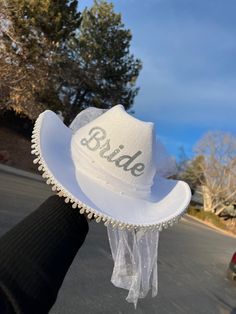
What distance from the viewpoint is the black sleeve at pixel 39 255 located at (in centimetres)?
121

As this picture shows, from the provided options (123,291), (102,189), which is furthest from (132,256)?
(123,291)

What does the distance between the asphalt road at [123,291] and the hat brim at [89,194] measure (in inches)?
119

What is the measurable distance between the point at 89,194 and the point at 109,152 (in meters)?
0.18

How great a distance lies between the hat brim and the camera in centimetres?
142

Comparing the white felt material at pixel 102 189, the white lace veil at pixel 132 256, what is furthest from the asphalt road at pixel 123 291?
the white felt material at pixel 102 189

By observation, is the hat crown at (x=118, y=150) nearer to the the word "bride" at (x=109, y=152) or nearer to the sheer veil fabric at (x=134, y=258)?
the the word "bride" at (x=109, y=152)

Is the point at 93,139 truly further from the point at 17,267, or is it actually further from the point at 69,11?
the point at 69,11

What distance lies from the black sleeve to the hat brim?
8 cm

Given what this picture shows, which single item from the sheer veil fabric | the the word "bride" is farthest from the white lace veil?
the the word "bride"

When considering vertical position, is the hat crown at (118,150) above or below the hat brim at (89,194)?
above

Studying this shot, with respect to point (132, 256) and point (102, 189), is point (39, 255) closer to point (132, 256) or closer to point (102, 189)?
point (102, 189)

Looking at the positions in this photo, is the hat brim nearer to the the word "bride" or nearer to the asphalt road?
the the word "bride"

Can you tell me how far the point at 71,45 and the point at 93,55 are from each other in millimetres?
1892

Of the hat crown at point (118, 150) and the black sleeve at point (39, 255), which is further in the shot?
the hat crown at point (118, 150)
